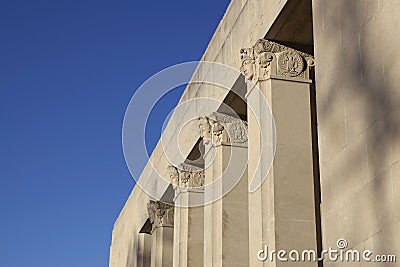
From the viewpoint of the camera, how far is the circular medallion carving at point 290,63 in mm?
18141

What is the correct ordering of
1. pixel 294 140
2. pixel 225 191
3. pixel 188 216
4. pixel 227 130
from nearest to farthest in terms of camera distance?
pixel 294 140 < pixel 225 191 < pixel 227 130 < pixel 188 216

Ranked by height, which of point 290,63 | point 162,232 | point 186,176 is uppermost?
point 290,63

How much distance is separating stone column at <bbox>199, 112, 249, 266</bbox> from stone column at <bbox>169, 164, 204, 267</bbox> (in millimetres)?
2592

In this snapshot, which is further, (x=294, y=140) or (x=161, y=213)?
(x=161, y=213)

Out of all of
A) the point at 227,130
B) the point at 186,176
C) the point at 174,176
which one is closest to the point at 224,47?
the point at 227,130

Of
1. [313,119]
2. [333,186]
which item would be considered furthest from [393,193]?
[313,119]

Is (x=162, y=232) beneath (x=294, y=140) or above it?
beneath

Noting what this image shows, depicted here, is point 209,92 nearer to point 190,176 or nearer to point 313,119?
point 190,176

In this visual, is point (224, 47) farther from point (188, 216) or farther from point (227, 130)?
point (188, 216)

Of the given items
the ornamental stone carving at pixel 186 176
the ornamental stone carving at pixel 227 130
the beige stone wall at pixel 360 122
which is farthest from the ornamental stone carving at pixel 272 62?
the ornamental stone carving at pixel 186 176

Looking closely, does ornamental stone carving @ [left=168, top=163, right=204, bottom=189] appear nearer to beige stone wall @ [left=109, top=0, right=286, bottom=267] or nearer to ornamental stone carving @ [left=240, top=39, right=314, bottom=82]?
beige stone wall @ [left=109, top=0, right=286, bottom=267]

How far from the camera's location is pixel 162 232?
28.7m

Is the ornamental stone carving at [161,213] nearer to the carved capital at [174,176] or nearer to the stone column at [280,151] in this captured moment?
the carved capital at [174,176]

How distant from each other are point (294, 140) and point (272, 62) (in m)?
2.03
